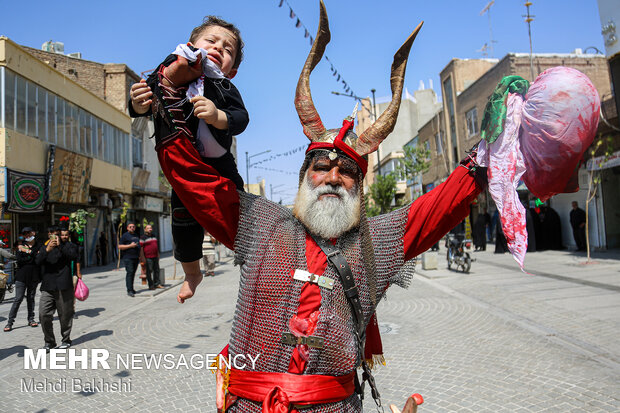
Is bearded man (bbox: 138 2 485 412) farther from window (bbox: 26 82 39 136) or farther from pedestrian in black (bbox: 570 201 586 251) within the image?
Answer: pedestrian in black (bbox: 570 201 586 251)

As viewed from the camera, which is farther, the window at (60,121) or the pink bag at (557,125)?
the window at (60,121)

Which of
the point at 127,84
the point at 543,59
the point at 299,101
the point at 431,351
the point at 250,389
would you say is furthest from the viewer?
the point at 127,84

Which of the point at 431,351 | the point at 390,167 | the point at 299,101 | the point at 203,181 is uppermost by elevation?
the point at 390,167

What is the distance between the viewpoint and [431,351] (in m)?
5.88

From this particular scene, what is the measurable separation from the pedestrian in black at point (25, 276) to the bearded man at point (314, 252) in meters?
7.40

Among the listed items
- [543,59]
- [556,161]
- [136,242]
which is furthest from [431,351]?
[543,59]

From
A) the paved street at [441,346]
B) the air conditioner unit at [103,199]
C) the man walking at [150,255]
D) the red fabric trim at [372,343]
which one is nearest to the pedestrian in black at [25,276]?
the paved street at [441,346]

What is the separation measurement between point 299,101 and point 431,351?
475 cm

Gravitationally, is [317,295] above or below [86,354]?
above

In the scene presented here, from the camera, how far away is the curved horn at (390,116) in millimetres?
2150

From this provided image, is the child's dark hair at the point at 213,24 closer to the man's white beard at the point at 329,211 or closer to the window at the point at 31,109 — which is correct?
the man's white beard at the point at 329,211

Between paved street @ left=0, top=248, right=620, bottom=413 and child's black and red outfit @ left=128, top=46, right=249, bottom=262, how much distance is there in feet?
9.70

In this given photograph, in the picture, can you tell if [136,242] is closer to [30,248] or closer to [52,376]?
[30,248]

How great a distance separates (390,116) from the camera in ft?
7.02
